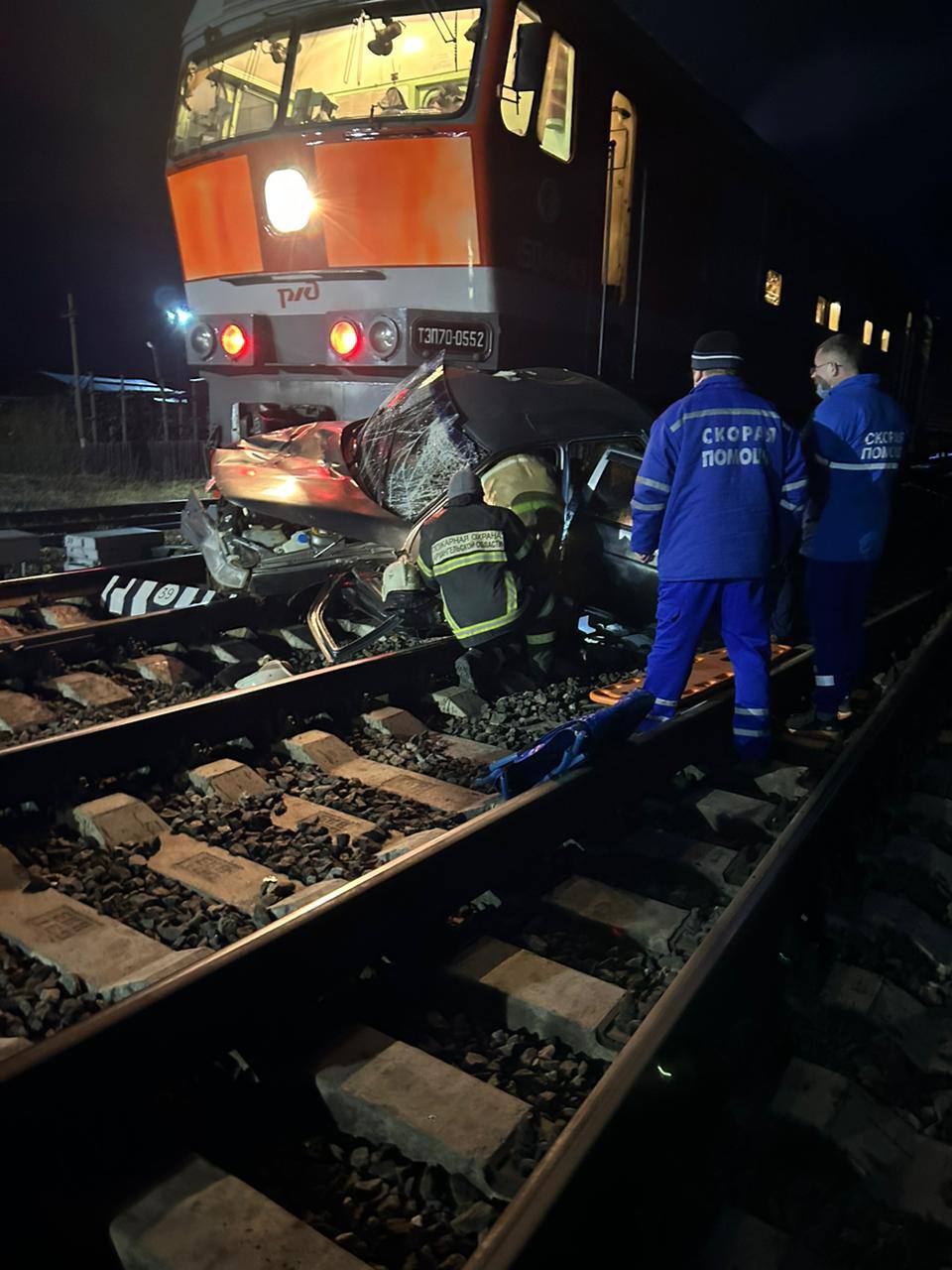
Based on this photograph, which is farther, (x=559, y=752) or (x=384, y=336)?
(x=384, y=336)

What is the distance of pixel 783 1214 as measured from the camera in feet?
5.96

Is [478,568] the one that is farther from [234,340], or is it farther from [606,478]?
[234,340]

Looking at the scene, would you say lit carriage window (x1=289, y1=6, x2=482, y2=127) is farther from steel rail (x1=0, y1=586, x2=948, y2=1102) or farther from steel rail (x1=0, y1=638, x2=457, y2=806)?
steel rail (x1=0, y1=586, x2=948, y2=1102)

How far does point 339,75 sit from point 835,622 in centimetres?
555

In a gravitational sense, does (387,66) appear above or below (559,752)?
above

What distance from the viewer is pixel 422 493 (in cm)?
560

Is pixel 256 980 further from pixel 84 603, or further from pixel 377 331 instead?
pixel 377 331

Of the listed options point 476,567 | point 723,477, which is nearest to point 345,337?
point 476,567

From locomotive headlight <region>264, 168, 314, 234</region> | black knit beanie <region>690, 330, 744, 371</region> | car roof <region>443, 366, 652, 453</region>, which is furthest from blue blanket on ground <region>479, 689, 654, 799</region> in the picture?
locomotive headlight <region>264, 168, 314, 234</region>

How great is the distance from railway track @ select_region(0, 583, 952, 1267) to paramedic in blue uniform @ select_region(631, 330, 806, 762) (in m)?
0.91

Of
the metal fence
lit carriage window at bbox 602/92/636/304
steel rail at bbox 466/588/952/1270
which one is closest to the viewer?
steel rail at bbox 466/588/952/1270

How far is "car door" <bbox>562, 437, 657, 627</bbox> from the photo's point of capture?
18.3ft

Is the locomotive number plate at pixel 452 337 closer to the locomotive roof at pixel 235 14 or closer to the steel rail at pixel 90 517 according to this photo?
the locomotive roof at pixel 235 14

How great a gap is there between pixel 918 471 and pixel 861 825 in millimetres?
10748
